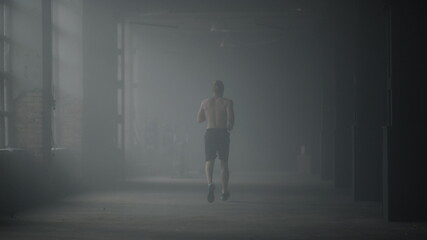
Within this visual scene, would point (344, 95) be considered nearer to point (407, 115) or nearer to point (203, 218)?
point (407, 115)

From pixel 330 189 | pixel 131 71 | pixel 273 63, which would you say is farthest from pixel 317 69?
pixel 330 189

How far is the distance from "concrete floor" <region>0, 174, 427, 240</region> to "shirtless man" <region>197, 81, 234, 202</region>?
0.40m

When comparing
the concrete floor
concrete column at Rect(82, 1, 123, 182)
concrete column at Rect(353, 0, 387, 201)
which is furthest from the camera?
concrete column at Rect(82, 1, 123, 182)

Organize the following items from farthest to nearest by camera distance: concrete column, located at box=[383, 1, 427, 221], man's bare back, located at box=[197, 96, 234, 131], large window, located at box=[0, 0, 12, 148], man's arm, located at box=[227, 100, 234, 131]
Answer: man's bare back, located at box=[197, 96, 234, 131] → man's arm, located at box=[227, 100, 234, 131] → large window, located at box=[0, 0, 12, 148] → concrete column, located at box=[383, 1, 427, 221]

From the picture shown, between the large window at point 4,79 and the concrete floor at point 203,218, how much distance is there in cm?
118

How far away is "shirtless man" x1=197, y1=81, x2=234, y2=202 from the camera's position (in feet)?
39.0

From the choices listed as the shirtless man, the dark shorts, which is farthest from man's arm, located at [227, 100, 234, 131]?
the dark shorts

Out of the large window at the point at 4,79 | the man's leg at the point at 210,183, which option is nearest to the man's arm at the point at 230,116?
the man's leg at the point at 210,183

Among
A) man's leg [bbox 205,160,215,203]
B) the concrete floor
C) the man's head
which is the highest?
the man's head

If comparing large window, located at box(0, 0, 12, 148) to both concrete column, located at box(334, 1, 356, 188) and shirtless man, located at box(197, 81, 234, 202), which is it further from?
concrete column, located at box(334, 1, 356, 188)

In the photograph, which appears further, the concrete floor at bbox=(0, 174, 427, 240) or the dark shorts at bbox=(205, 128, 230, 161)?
the dark shorts at bbox=(205, 128, 230, 161)

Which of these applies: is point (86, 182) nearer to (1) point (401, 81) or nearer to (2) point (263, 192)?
(2) point (263, 192)

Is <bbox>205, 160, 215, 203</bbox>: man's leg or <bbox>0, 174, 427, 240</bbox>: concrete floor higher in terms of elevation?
<bbox>205, 160, 215, 203</bbox>: man's leg

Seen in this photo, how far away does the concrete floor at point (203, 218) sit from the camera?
25.2ft
